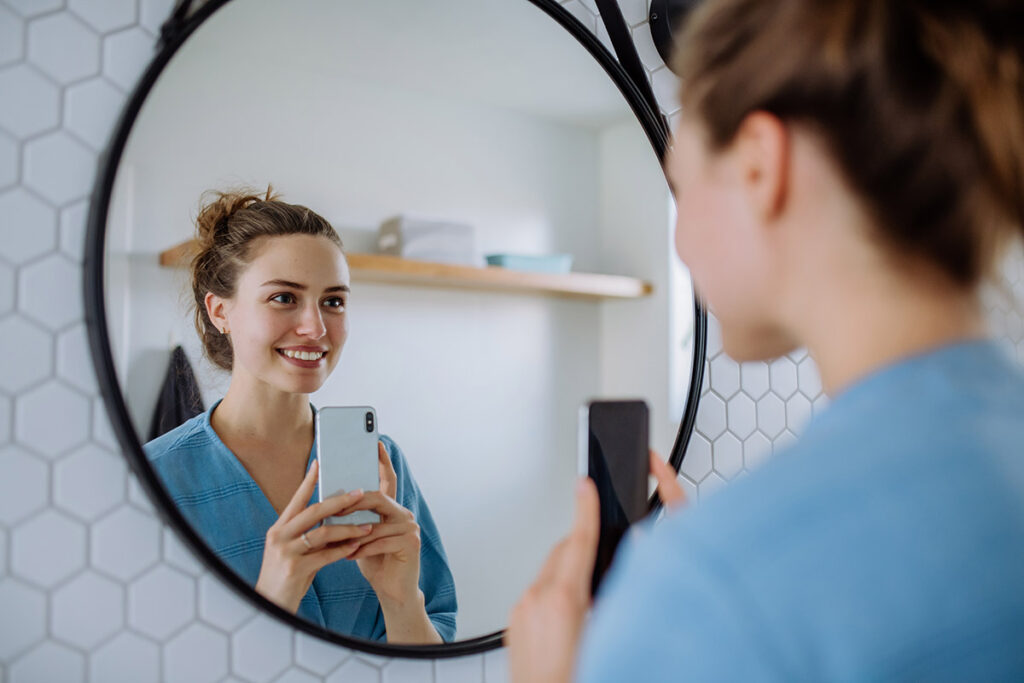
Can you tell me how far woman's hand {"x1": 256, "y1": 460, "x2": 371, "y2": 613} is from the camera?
2.11 ft

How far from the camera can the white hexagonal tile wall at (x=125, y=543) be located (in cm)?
59

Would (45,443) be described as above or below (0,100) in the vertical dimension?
below

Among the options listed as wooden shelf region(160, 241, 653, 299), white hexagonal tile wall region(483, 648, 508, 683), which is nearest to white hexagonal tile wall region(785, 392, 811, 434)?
wooden shelf region(160, 241, 653, 299)

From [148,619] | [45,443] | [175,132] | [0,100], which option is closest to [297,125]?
[175,132]

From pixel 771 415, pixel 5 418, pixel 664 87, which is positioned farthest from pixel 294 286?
pixel 771 415

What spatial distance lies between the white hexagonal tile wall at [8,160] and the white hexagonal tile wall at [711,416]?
29.5 inches

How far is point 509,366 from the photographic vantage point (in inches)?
31.3

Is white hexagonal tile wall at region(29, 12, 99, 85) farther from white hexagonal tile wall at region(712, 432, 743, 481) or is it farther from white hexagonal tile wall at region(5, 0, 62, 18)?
white hexagonal tile wall at region(712, 432, 743, 481)

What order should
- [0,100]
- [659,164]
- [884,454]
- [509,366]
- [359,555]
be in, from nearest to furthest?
[884,454]
[0,100]
[359,555]
[509,366]
[659,164]

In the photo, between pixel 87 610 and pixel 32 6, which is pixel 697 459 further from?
pixel 32 6

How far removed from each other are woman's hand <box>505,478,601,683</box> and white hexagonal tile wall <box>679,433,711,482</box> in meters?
0.43

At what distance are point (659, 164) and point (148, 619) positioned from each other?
72cm

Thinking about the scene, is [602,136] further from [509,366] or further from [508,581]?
[508,581]

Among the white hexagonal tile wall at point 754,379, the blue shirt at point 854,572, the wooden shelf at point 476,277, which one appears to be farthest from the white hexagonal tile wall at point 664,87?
the blue shirt at point 854,572
